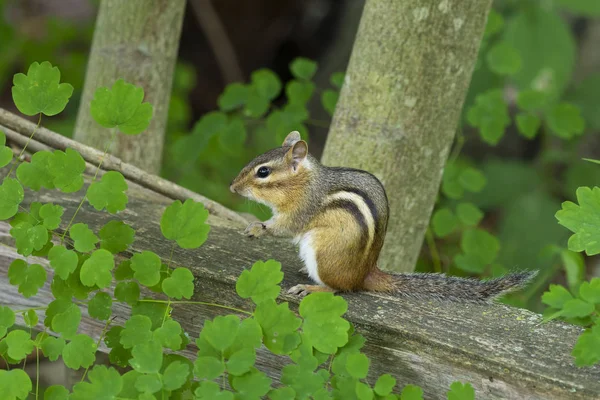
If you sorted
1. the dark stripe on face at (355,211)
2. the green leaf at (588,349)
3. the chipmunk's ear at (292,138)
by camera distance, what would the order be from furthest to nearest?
the chipmunk's ear at (292,138), the dark stripe on face at (355,211), the green leaf at (588,349)

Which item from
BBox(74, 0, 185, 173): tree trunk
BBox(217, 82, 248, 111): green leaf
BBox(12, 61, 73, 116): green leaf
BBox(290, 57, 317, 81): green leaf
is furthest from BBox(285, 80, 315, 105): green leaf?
BBox(12, 61, 73, 116): green leaf

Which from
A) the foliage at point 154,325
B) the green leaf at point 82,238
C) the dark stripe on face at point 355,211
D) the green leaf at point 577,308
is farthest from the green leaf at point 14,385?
the green leaf at point 577,308

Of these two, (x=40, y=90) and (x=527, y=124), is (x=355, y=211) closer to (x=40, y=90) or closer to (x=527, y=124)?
(x=40, y=90)

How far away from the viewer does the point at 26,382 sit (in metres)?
1.78

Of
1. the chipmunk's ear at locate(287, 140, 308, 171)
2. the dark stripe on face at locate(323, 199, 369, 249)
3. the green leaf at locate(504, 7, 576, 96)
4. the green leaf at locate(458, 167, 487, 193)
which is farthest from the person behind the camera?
the green leaf at locate(504, 7, 576, 96)

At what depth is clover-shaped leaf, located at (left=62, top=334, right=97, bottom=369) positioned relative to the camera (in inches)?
72.1

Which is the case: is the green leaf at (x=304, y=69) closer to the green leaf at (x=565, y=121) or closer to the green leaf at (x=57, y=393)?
the green leaf at (x=565, y=121)

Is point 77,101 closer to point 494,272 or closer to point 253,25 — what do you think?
point 253,25

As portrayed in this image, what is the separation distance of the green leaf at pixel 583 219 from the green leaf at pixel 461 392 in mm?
393

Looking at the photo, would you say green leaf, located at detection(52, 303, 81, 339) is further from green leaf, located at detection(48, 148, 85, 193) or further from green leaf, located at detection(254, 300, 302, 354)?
green leaf, located at detection(254, 300, 302, 354)

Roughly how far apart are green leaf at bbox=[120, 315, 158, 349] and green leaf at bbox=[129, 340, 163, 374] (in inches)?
3.6

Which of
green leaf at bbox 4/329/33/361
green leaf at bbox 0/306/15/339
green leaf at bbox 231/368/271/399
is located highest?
green leaf at bbox 231/368/271/399

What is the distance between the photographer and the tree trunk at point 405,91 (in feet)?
7.97

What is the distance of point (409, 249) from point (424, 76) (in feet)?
2.08
